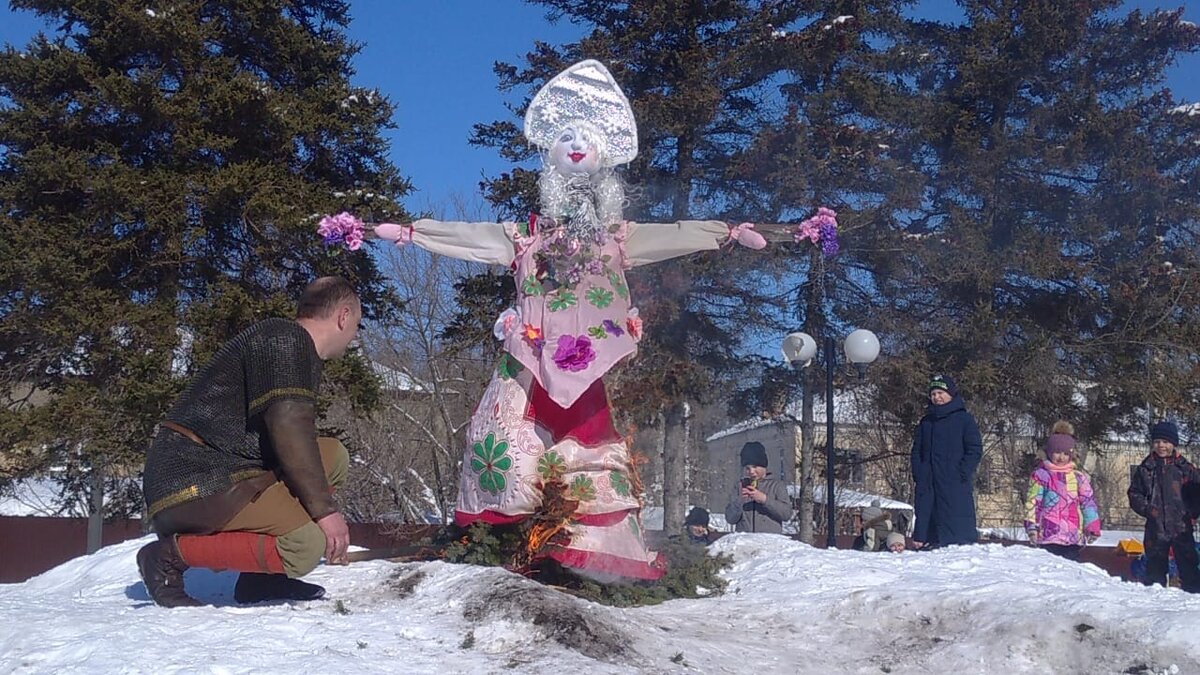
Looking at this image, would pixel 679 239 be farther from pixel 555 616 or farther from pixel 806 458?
pixel 806 458

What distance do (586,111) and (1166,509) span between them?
5.59 m

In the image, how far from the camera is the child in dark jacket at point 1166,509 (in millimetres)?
8602

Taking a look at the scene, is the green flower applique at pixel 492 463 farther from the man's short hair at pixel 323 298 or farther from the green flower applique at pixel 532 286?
the man's short hair at pixel 323 298

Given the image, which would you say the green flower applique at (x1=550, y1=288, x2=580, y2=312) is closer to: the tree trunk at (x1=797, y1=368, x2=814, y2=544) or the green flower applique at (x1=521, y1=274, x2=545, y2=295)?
the green flower applique at (x1=521, y1=274, x2=545, y2=295)

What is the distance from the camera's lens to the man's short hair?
4.57m

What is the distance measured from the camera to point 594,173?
6617 millimetres

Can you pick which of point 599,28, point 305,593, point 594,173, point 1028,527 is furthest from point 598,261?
point 599,28

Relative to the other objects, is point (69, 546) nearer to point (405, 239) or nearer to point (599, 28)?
point (599, 28)

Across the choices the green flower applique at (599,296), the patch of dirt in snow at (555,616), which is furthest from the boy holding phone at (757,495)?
the patch of dirt in snow at (555,616)

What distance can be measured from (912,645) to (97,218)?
10.9 meters

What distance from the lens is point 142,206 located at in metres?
12.4

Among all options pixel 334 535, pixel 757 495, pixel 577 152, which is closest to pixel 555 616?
pixel 334 535

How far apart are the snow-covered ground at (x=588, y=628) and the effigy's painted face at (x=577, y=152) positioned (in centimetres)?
251

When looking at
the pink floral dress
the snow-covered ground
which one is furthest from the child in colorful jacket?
the pink floral dress
